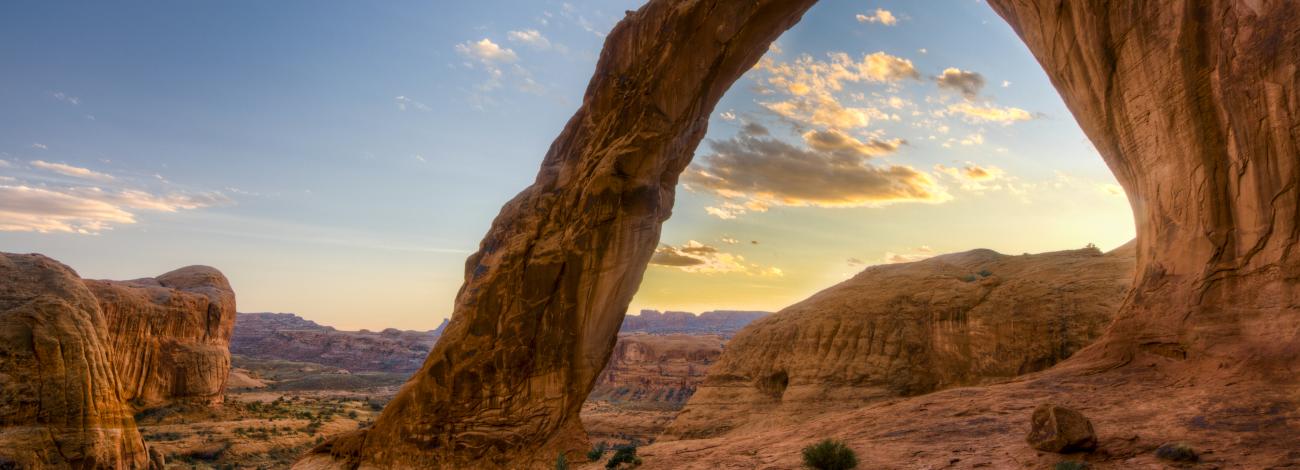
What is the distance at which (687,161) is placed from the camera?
830 inches

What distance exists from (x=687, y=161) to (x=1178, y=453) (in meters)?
15.1

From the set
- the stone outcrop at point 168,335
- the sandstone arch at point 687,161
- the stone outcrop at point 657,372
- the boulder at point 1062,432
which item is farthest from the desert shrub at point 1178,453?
the stone outcrop at point 657,372

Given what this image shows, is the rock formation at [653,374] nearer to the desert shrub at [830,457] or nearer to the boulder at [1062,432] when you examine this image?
the desert shrub at [830,457]

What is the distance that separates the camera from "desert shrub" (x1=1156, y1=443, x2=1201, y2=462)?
829 centimetres

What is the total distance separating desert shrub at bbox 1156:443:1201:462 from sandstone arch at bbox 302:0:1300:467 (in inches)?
141

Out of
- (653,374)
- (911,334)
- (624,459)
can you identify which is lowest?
(653,374)

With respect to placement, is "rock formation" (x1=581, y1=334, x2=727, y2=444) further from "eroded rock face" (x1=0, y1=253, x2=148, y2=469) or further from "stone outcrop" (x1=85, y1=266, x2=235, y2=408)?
"eroded rock face" (x1=0, y1=253, x2=148, y2=469)

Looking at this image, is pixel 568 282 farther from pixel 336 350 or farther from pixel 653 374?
pixel 336 350

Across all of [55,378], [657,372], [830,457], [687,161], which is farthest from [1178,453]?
[657,372]

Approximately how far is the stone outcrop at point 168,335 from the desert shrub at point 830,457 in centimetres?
4501

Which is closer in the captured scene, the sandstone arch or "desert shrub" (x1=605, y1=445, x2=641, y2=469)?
the sandstone arch

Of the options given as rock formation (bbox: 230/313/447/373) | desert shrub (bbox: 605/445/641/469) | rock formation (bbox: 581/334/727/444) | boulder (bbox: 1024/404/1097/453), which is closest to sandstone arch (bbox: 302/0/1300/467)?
boulder (bbox: 1024/404/1097/453)

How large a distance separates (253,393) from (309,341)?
69750 millimetres

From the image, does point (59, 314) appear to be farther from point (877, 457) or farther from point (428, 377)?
point (877, 457)
